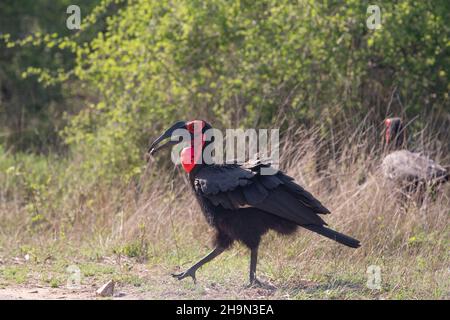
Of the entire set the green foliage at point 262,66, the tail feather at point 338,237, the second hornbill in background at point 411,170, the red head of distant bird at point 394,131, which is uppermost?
the green foliage at point 262,66

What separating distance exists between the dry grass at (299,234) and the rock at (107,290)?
1.15 feet

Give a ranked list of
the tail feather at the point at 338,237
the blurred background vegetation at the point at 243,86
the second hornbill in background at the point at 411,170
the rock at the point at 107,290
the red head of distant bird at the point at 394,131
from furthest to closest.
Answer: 1. the blurred background vegetation at the point at 243,86
2. the red head of distant bird at the point at 394,131
3. the second hornbill in background at the point at 411,170
4. the tail feather at the point at 338,237
5. the rock at the point at 107,290

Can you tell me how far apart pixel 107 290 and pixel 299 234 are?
1.91 metres

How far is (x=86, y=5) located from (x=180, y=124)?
8.01 m

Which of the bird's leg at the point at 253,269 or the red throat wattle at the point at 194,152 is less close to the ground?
the red throat wattle at the point at 194,152

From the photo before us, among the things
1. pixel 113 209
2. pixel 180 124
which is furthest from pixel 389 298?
pixel 113 209

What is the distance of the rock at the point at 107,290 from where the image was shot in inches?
202

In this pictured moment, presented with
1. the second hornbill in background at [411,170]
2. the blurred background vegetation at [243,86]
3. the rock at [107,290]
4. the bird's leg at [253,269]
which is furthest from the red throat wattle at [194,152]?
the second hornbill in background at [411,170]

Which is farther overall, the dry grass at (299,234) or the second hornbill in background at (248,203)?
the dry grass at (299,234)

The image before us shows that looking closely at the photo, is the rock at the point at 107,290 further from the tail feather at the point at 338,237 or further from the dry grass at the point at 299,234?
the tail feather at the point at 338,237

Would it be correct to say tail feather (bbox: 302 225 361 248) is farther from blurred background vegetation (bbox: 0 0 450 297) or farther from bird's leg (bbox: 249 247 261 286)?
blurred background vegetation (bbox: 0 0 450 297)

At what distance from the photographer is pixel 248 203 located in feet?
17.7

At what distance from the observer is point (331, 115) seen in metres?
8.91
